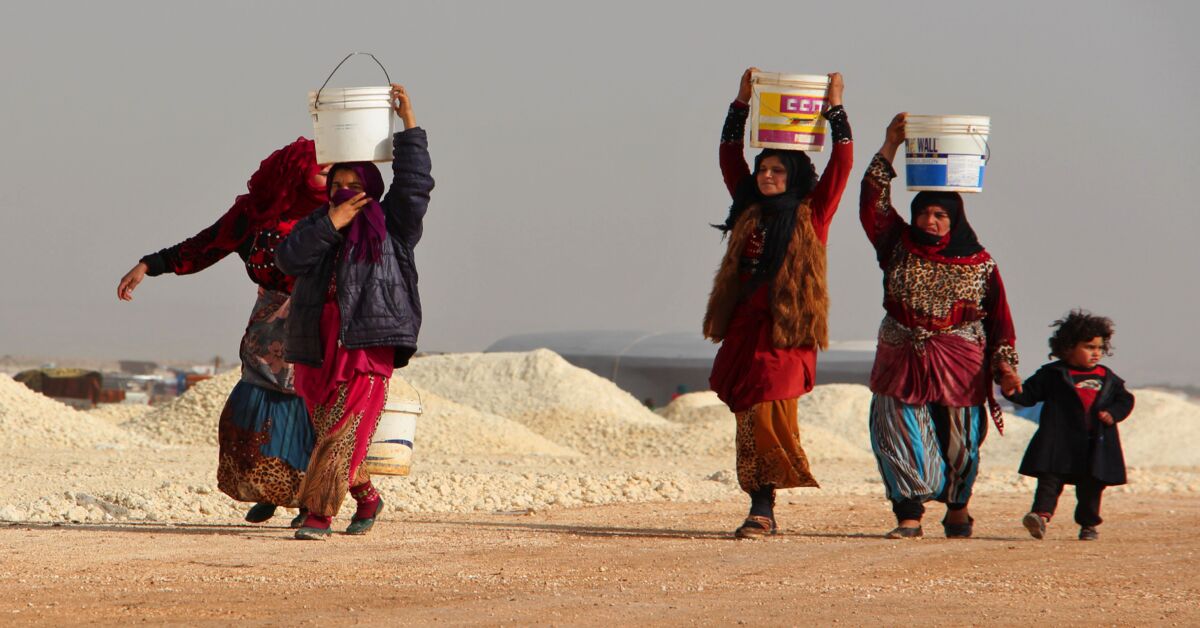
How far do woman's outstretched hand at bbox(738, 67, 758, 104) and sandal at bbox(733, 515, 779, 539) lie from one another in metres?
1.98

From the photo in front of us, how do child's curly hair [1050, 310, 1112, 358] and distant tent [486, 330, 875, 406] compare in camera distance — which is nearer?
child's curly hair [1050, 310, 1112, 358]

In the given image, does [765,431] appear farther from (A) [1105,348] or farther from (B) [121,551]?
(B) [121,551]

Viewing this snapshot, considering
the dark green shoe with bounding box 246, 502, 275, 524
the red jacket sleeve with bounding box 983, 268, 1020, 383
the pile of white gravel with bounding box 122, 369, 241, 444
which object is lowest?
the pile of white gravel with bounding box 122, 369, 241, 444

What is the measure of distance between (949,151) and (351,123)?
280 centimetres

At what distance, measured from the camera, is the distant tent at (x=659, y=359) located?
5781 centimetres

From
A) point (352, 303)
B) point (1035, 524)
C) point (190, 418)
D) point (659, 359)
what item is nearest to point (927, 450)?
point (1035, 524)

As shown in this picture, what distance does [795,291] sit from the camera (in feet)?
25.0

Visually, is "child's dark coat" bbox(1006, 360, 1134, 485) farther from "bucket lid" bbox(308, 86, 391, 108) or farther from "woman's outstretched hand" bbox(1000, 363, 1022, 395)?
"bucket lid" bbox(308, 86, 391, 108)

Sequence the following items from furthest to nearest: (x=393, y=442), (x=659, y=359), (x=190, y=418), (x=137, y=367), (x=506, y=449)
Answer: (x=137, y=367) < (x=659, y=359) < (x=506, y=449) < (x=190, y=418) < (x=393, y=442)

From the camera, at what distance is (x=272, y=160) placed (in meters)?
7.69

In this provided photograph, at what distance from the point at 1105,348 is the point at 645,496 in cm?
415

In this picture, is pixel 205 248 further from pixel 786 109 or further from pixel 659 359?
pixel 659 359

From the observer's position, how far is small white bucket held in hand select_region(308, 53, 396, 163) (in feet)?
22.5

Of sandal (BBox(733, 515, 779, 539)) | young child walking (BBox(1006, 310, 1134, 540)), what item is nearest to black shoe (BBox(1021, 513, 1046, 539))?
young child walking (BBox(1006, 310, 1134, 540))
